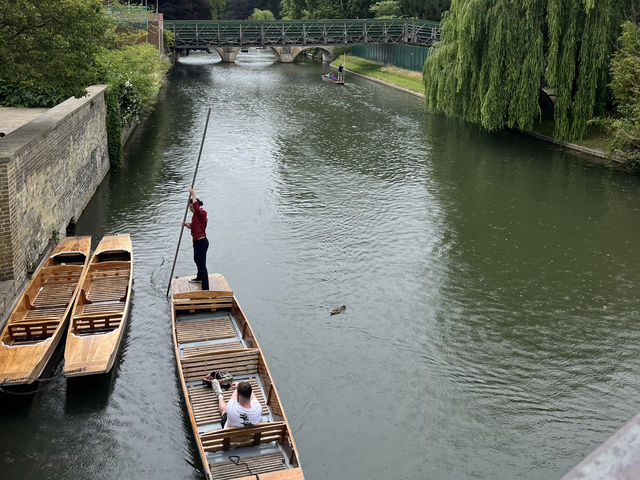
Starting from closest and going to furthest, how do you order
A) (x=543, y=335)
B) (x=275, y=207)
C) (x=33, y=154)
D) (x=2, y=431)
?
(x=2, y=431)
(x=543, y=335)
(x=33, y=154)
(x=275, y=207)

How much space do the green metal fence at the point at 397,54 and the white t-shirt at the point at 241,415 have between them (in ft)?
159

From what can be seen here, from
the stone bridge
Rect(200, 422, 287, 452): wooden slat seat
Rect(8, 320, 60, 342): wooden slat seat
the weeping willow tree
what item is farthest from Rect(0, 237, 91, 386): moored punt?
the stone bridge

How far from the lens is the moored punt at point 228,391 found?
9.57 metres

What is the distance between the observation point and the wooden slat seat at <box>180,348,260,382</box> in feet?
38.3

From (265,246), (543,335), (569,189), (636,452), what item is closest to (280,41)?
(569,189)

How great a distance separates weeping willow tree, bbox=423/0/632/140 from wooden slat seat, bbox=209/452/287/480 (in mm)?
24651

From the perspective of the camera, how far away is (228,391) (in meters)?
11.3

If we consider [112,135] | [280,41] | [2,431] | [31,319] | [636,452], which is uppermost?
[280,41]

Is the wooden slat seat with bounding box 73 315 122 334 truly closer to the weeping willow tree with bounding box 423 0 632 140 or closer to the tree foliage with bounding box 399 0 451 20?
the weeping willow tree with bounding box 423 0 632 140

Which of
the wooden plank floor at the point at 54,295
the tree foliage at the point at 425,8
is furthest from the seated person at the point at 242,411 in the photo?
the tree foliage at the point at 425,8

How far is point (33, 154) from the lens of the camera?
1639cm

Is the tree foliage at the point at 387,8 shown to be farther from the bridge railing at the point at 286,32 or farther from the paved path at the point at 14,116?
the paved path at the point at 14,116

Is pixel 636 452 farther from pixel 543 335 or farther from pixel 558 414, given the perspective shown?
pixel 543 335

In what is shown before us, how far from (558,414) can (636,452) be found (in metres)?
11.6
